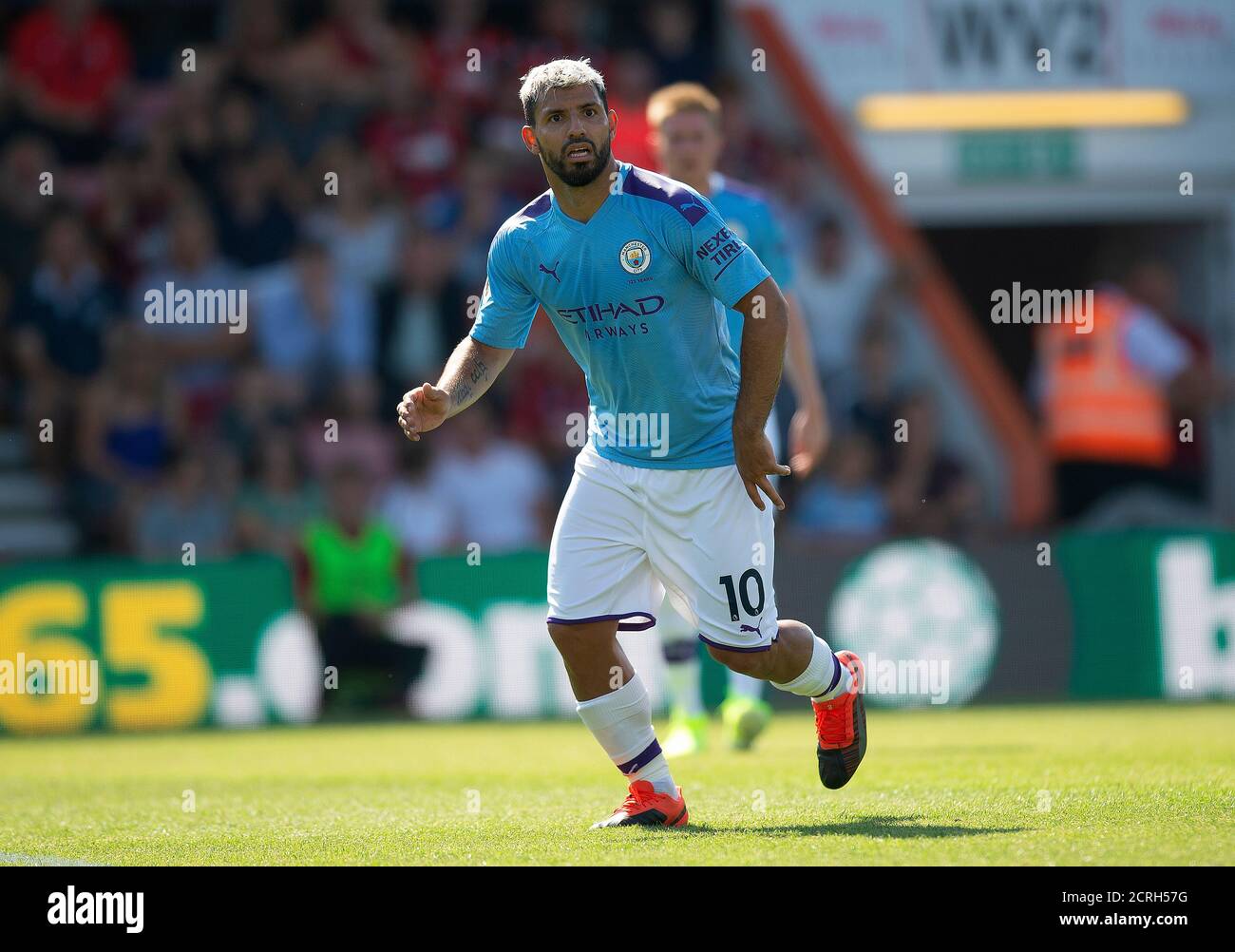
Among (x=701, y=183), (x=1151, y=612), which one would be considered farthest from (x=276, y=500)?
(x=1151, y=612)

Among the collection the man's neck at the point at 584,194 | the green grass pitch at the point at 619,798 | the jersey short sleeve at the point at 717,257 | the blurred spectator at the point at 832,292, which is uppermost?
the blurred spectator at the point at 832,292

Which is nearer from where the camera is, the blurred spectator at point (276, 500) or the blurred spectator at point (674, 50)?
the blurred spectator at point (276, 500)

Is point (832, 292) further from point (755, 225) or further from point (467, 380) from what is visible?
point (467, 380)

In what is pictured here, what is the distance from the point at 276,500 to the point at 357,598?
53.5 inches

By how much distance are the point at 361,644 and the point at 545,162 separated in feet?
20.6

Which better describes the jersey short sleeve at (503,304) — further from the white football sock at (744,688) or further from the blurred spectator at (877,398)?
the blurred spectator at (877,398)

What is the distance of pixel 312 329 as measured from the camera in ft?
43.6

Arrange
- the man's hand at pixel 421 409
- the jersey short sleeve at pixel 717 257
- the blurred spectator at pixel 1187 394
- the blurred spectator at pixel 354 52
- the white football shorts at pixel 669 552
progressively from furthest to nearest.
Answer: the blurred spectator at pixel 354 52 < the blurred spectator at pixel 1187 394 < the white football shorts at pixel 669 552 < the man's hand at pixel 421 409 < the jersey short sleeve at pixel 717 257

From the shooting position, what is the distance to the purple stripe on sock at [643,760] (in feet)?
19.6

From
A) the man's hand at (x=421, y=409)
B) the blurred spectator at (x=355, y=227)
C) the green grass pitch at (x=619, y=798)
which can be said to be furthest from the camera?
the blurred spectator at (x=355, y=227)

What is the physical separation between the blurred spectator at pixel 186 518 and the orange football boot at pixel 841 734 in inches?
271

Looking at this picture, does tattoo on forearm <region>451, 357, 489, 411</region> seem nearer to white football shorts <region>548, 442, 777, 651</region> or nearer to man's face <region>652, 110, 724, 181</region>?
white football shorts <region>548, 442, 777, 651</region>

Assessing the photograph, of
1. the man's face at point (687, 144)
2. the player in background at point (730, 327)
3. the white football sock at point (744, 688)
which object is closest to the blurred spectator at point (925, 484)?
the white football sock at point (744, 688)

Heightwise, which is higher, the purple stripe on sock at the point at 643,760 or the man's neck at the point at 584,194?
the man's neck at the point at 584,194
